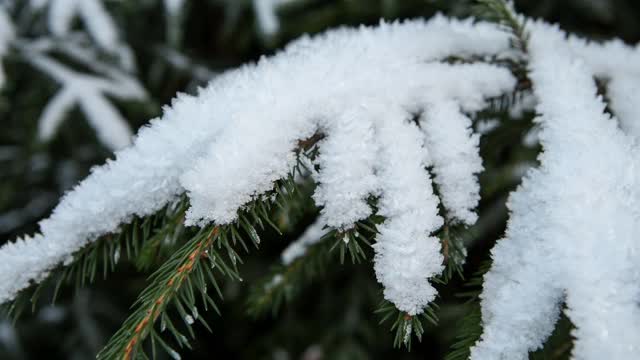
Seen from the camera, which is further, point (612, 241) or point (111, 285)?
point (111, 285)

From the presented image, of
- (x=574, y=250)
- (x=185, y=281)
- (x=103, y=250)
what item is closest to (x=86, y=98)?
(x=103, y=250)

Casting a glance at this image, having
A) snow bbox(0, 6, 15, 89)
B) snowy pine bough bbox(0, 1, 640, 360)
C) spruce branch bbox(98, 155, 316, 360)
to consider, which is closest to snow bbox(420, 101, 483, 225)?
snowy pine bough bbox(0, 1, 640, 360)

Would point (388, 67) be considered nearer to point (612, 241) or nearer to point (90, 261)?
point (612, 241)

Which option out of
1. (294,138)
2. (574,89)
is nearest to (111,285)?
(294,138)

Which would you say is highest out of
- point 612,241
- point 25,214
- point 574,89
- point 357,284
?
point 25,214

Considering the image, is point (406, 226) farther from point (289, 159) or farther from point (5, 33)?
point (5, 33)

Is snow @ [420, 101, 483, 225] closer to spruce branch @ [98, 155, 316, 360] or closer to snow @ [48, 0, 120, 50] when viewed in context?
spruce branch @ [98, 155, 316, 360]

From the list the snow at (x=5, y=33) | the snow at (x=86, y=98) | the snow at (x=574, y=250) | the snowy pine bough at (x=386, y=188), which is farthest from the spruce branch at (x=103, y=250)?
the snow at (x=5, y=33)

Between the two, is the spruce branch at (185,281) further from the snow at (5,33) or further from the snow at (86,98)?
the snow at (5,33)
